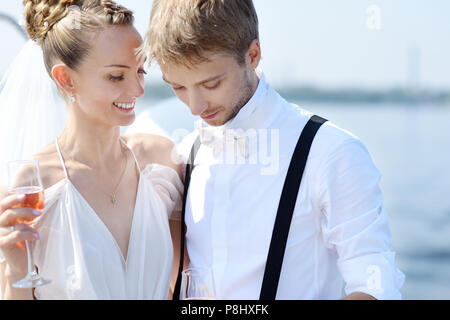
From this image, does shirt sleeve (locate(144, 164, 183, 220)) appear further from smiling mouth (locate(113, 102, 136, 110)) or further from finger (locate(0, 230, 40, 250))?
finger (locate(0, 230, 40, 250))

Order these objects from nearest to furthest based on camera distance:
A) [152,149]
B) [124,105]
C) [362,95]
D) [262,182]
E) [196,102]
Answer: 1. [196,102]
2. [262,182]
3. [124,105]
4. [152,149]
5. [362,95]

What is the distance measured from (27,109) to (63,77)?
1.51 feet

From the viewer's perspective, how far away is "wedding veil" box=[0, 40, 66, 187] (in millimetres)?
2469

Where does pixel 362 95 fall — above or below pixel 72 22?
below

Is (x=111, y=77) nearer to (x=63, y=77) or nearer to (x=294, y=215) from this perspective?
(x=63, y=77)

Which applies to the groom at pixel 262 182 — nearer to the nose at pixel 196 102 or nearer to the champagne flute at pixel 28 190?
the nose at pixel 196 102

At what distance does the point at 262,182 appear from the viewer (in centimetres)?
200

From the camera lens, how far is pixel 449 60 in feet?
59.8

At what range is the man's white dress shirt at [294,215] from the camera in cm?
183

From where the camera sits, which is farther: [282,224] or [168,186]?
[168,186]

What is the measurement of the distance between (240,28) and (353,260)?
0.91m

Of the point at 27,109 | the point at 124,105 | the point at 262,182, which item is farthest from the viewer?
the point at 27,109

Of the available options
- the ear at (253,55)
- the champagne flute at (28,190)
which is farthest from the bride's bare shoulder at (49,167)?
the ear at (253,55)

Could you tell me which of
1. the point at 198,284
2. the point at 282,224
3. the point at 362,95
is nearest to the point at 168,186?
the point at 282,224
